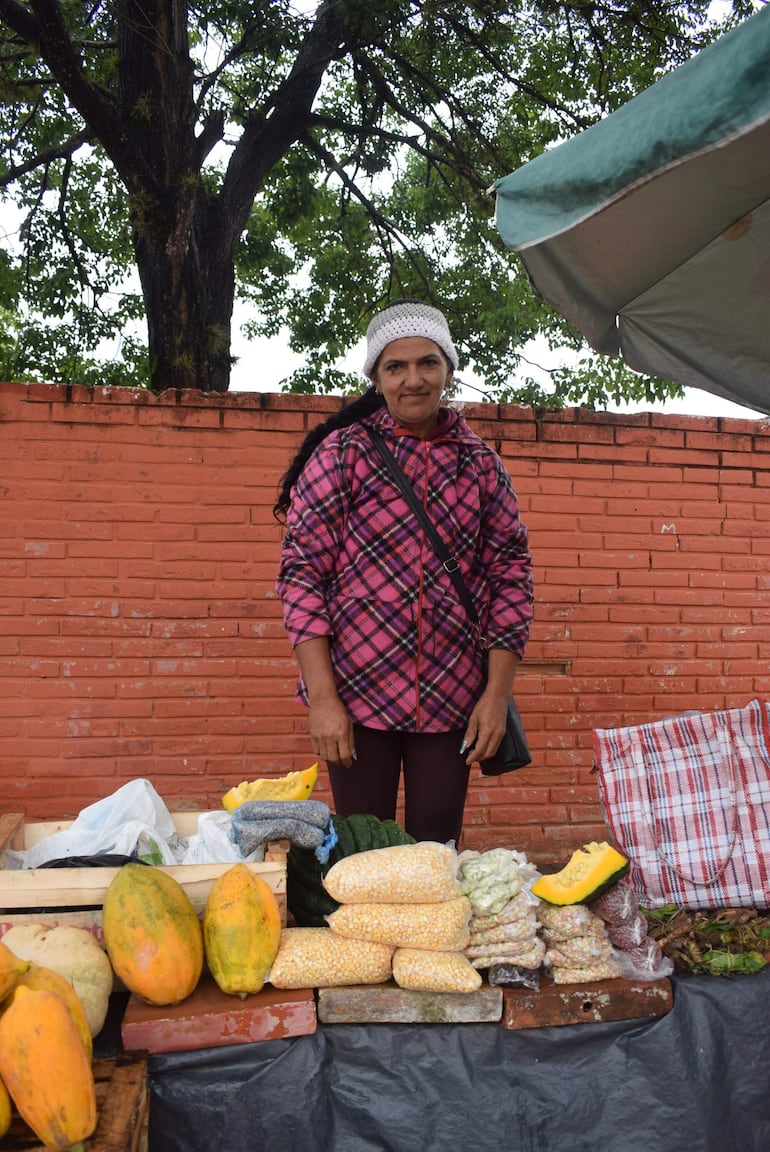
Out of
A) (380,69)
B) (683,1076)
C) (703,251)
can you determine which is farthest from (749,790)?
(380,69)

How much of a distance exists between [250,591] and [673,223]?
2464 mm

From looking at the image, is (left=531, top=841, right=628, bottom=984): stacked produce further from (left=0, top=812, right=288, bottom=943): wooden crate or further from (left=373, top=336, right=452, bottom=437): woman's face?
(left=373, top=336, right=452, bottom=437): woman's face

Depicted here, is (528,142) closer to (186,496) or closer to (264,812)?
(186,496)

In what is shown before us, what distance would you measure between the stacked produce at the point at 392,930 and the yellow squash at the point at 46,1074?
432mm

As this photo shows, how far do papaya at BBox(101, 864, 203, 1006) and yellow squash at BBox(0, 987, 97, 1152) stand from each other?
26cm

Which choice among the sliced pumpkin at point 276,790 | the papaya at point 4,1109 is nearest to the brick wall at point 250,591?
the sliced pumpkin at point 276,790

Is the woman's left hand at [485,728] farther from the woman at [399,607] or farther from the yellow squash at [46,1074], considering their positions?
the yellow squash at [46,1074]

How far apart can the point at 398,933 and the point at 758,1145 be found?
799mm

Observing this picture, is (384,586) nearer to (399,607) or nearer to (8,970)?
(399,607)

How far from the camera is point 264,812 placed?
2.06 m

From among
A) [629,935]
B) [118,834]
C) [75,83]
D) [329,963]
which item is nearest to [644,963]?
[629,935]

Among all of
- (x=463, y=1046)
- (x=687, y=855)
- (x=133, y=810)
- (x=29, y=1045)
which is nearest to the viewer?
(x=29, y=1045)

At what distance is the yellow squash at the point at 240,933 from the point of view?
174 centimetres

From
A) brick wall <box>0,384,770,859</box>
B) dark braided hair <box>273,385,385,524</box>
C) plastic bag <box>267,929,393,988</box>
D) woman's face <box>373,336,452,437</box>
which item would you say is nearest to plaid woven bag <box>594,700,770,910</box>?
plastic bag <box>267,929,393,988</box>
